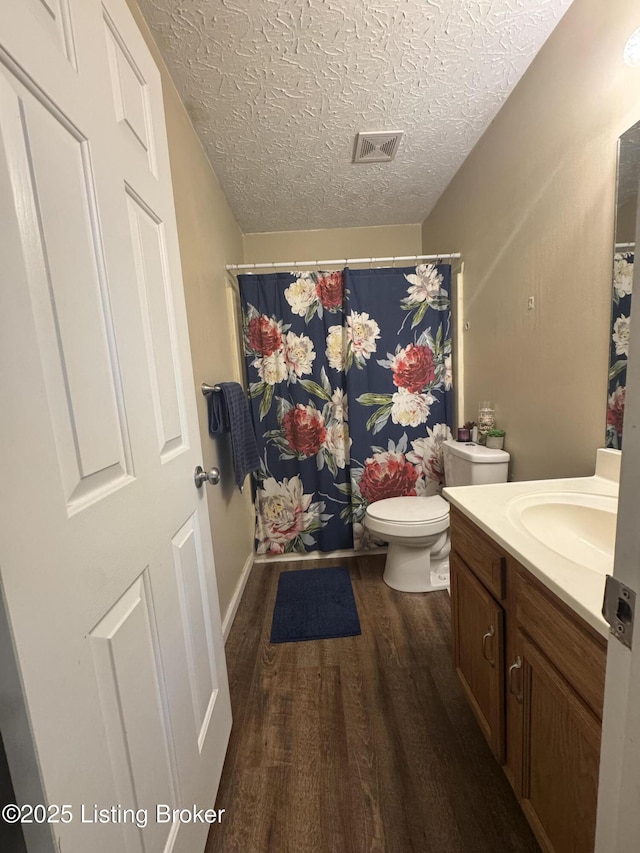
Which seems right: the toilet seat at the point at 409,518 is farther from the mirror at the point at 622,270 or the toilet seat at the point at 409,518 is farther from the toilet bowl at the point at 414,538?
the mirror at the point at 622,270

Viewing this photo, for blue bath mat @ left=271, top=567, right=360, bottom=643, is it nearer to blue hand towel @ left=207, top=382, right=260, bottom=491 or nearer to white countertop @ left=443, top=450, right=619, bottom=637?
blue hand towel @ left=207, top=382, right=260, bottom=491

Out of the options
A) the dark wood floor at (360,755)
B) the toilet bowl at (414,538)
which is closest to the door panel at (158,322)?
the dark wood floor at (360,755)

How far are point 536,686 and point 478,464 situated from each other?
1028mm

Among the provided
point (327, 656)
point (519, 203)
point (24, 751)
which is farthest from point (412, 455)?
point (24, 751)

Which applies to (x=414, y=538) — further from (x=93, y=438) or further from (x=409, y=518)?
(x=93, y=438)

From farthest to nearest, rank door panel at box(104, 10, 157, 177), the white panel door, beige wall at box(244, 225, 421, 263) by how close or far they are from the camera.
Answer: beige wall at box(244, 225, 421, 263), door panel at box(104, 10, 157, 177), the white panel door

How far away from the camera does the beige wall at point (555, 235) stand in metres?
1.06

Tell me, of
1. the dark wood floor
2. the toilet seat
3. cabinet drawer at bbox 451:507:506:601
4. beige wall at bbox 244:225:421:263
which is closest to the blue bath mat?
the dark wood floor

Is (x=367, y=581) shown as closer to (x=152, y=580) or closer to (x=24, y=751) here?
(x=152, y=580)

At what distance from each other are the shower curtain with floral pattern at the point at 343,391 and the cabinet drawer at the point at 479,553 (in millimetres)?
1100

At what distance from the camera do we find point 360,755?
113 centimetres

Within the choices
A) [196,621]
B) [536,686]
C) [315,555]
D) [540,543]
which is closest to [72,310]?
[196,621]

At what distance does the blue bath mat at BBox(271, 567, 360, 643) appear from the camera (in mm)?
1668

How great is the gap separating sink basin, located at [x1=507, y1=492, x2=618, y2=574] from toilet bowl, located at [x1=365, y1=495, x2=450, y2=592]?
84cm
